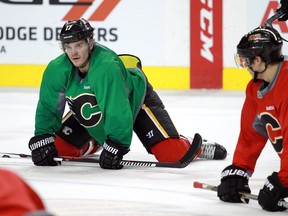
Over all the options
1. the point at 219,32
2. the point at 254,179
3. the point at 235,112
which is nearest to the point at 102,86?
→ the point at 254,179

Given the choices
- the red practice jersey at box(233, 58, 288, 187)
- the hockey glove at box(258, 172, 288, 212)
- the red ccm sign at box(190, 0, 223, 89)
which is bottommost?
the red ccm sign at box(190, 0, 223, 89)

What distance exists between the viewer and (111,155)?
357 centimetres

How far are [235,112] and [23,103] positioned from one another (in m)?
1.58

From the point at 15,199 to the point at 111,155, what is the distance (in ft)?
7.60

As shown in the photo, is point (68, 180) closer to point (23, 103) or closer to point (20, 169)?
point (20, 169)

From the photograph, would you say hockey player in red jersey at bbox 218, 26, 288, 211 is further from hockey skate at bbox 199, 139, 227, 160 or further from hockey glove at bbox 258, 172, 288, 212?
hockey skate at bbox 199, 139, 227, 160

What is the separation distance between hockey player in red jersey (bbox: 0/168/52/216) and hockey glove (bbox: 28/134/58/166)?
94.1 inches

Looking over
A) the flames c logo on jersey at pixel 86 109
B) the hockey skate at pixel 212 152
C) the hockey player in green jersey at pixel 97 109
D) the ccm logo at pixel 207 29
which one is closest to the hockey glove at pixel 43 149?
the hockey player in green jersey at pixel 97 109

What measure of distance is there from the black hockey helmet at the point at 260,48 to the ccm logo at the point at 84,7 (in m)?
4.16

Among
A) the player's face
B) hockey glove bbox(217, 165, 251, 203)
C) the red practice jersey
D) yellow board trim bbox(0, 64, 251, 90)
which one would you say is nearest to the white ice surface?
hockey glove bbox(217, 165, 251, 203)

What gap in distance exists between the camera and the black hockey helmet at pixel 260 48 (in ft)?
8.66

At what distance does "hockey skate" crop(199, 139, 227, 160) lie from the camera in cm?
395

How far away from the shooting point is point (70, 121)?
396 centimetres

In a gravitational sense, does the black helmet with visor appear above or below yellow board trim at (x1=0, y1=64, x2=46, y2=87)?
above
